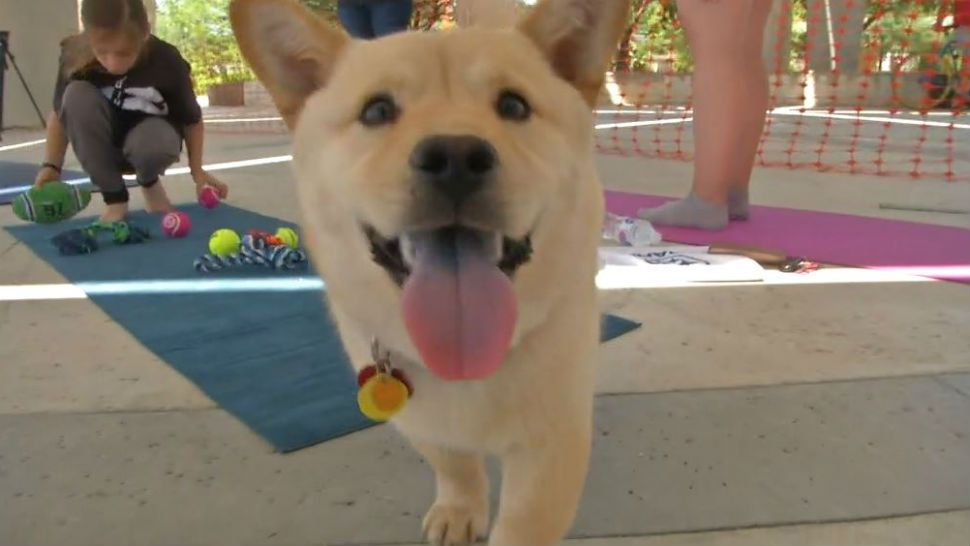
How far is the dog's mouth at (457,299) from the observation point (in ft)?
3.89

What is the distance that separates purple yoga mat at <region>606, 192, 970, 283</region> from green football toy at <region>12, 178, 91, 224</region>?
2320 mm

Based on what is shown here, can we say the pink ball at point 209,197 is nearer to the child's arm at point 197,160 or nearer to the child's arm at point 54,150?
the child's arm at point 197,160

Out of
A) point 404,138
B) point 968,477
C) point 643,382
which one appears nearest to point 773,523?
point 968,477

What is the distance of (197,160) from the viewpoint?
13.6 ft

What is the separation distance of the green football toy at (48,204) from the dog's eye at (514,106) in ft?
→ 9.51

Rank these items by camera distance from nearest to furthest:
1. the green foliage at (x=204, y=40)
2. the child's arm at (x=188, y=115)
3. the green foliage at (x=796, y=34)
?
the child's arm at (x=188, y=115)
the green foliage at (x=796, y=34)
the green foliage at (x=204, y=40)

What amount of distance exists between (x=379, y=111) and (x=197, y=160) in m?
3.09

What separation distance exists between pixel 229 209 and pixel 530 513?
314cm

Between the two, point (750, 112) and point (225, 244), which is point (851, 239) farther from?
point (225, 244)

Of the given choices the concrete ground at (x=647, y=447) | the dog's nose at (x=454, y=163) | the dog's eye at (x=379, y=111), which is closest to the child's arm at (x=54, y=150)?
the concrete ground at (x=647, y=447)

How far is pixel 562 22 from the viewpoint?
1402mm

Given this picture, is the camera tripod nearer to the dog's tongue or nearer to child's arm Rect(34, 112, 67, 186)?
child's arm Rect(34, 112, 67, 186)

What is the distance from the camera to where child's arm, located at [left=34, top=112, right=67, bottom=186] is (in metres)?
3.87

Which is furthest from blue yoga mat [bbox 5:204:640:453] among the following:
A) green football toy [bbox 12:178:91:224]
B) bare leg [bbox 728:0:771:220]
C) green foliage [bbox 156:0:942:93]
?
green foliage [bbox 156:0:942:93]
